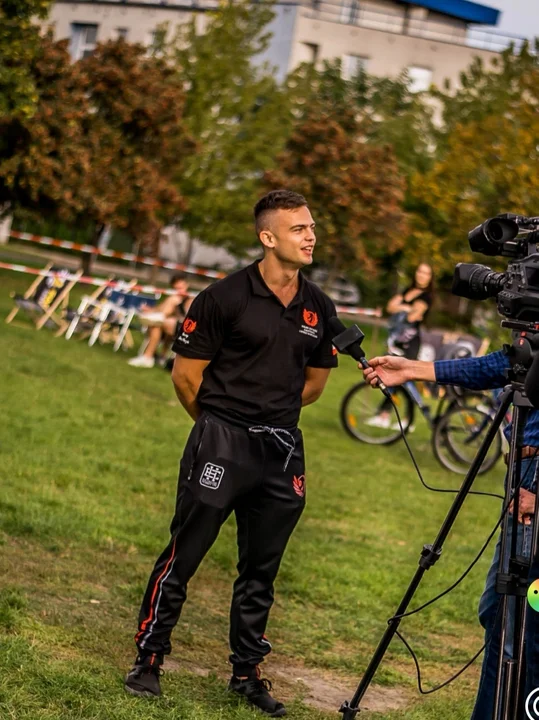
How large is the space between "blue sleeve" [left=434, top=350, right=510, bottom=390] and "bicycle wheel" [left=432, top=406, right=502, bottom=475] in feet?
29.2

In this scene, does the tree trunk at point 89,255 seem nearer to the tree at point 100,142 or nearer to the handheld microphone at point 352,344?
the tree at point 100,142

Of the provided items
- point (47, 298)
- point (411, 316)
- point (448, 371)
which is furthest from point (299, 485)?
point (47, 298)

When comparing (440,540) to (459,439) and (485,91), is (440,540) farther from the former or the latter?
(485,91)

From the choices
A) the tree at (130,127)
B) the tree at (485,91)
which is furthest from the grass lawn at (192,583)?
A: the tree at (485,91)

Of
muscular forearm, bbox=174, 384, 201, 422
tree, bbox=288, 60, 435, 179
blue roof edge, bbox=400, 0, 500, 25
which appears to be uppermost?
blue roof edge, bbox=400, 0, 500, 25

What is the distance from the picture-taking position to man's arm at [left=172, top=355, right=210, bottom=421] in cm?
560

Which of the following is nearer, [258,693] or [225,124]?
[258,693]

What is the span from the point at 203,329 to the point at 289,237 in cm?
54

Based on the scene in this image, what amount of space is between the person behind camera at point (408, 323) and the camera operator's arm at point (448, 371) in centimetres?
1016

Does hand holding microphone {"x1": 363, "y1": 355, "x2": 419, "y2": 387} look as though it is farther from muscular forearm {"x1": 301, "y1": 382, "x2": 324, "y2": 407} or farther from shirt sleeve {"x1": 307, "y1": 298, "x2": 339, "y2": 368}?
muscular forearm {"x1": 301, "y1": 382, "x2": 324, "y2": 407}

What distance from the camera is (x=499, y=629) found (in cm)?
439

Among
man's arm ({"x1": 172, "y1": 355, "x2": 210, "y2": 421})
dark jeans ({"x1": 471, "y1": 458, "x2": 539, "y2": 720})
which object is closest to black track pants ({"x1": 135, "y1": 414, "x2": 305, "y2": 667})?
man's arm ({"x1": 172, "y1": 355, "x2": 210, "y2": 421})

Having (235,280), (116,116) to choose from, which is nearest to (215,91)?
(116,116)

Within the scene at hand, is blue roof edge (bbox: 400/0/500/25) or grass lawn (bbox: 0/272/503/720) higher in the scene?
blue roof edge (bbox: 400/0/500/25)
